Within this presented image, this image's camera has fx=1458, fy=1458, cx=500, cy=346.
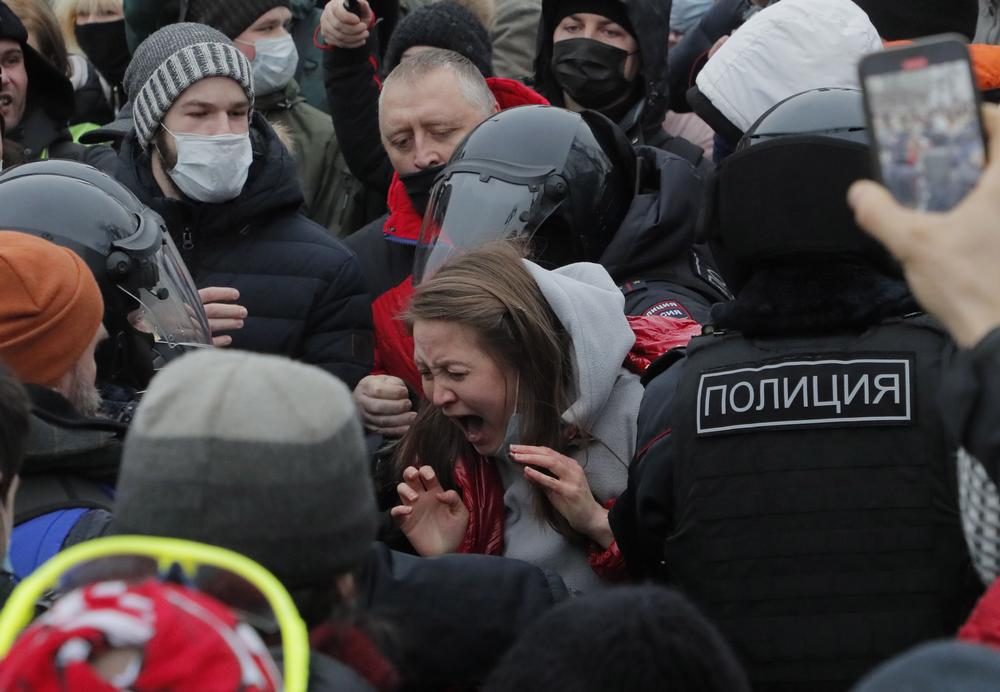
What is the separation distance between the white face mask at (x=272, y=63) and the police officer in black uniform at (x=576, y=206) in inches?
68.4

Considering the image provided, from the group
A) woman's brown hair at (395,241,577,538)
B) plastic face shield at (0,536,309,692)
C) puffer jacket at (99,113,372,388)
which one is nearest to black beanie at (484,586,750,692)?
plastic face shield at (0,536,309,692)

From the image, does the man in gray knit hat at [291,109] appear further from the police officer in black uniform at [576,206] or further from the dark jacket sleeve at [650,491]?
the dark jacket sleeve at [650,491]

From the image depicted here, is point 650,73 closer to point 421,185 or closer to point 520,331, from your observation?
point 421,185

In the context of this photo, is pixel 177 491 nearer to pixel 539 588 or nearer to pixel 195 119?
pixel 539 588

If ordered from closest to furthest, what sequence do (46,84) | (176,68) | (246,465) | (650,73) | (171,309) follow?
(246,465)
(171,309)
(176,68)
(650,73)
(46,84)

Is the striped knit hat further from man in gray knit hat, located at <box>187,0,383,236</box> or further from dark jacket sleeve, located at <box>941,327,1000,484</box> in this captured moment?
dark jacket sleeve, located at <box>941,327,1000,484</box>

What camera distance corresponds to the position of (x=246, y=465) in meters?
1.85

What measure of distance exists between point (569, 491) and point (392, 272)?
5.89ft

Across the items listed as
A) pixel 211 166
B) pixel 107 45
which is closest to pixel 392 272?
pixel 211 166

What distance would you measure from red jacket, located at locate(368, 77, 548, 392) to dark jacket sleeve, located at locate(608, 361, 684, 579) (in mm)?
1551

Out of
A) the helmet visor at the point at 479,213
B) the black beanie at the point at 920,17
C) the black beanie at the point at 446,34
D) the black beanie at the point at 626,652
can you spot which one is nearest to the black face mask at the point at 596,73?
the black beanie at the point at 446,34

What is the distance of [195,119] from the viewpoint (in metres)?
4.73

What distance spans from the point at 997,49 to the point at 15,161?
10.9 feet

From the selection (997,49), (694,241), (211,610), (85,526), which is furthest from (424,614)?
(997,49)
